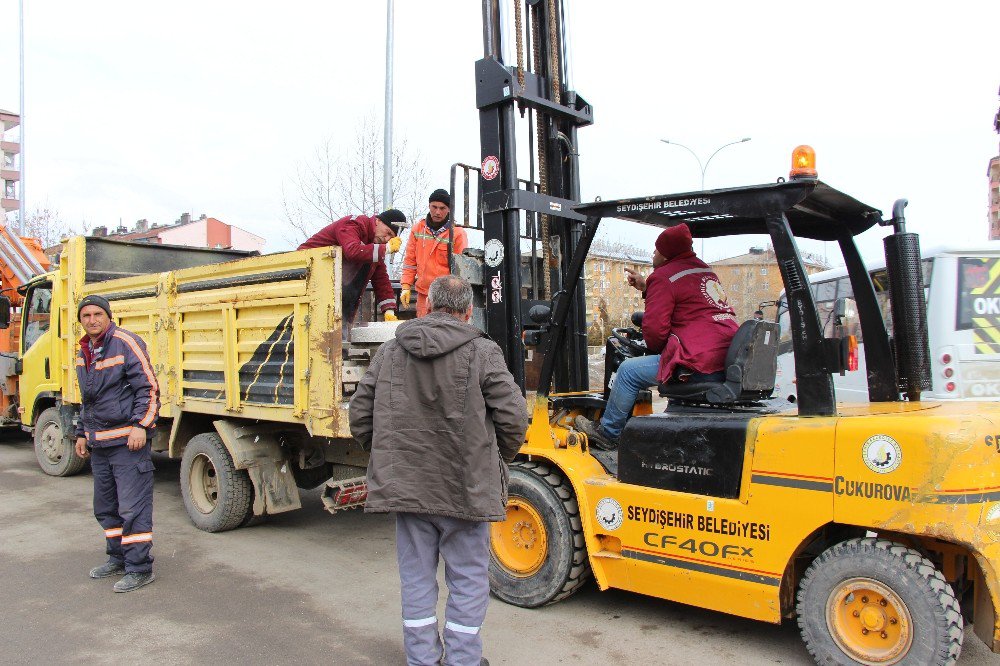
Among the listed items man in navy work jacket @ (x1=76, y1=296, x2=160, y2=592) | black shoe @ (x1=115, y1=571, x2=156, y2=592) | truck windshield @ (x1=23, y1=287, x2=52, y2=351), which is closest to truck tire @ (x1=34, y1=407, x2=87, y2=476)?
truck windshield @ (x1=23, y1=287, x2=52, y2=351)

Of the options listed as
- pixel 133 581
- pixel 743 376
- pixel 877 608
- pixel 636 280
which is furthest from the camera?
pixel 133 581

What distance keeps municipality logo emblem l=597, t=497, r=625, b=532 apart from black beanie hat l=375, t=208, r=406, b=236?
305 cm

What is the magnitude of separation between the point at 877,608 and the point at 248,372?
4419 millimetres

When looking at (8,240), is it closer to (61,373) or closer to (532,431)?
(61,373)

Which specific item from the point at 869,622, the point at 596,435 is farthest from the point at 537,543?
the point at 869,622

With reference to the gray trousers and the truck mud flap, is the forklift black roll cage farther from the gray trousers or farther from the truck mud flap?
the truck mud flap

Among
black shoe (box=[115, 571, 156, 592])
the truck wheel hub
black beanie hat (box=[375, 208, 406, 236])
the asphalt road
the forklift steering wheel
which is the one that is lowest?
the asphalt road

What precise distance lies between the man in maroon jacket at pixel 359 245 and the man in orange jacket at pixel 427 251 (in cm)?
16

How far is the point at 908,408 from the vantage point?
12.2ft

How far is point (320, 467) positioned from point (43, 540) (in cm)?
220

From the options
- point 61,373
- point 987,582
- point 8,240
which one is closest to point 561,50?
point 987,582

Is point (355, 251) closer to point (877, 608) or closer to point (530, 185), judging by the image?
point (530, 185)

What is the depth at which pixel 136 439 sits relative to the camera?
484 centimetres

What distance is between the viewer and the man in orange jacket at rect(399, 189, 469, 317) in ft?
19.7
